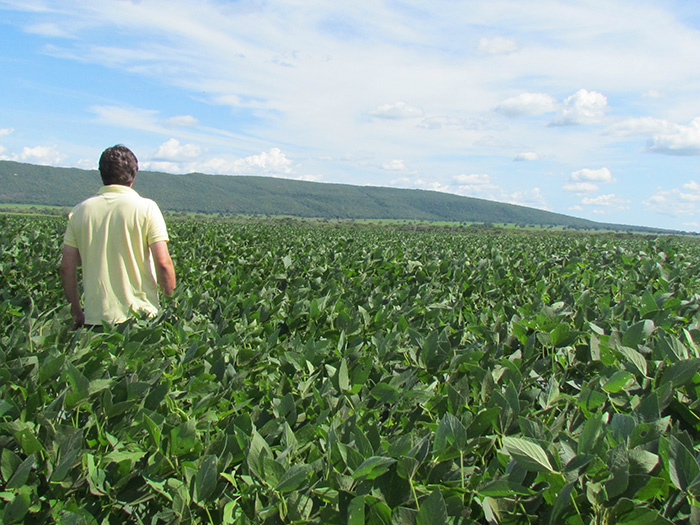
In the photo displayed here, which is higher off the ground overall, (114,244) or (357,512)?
(114,244)

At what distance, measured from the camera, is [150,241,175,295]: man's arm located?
385 centimetres

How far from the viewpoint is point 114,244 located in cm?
381

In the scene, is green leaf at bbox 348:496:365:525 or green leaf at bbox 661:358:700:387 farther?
green leaf at bbox 661:358:700:387

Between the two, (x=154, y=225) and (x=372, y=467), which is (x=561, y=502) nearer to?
(x=372, y=467)

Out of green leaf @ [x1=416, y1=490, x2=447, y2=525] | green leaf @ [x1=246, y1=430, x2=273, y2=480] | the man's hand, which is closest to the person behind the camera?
green leaf @ [x1=416, y1=490, x2=447, y2=525]

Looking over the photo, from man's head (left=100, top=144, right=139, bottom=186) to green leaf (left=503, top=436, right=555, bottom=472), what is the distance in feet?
11.5

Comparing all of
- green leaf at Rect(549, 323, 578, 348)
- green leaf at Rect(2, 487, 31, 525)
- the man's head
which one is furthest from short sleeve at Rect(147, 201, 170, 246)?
green leaf at Rect(549, 323, 578, 348)

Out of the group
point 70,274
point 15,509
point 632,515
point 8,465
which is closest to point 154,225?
point 70,274

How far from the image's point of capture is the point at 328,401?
186cm

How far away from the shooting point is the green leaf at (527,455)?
1228 millimetres

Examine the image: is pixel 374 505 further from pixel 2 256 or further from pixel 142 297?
pixel 2 256

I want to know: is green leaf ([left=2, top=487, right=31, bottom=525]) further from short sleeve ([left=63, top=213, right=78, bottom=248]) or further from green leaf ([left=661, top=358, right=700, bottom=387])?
short sleeve ([left=63, top=213, right=78, bottom=248])

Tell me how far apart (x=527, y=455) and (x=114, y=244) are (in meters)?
3.46

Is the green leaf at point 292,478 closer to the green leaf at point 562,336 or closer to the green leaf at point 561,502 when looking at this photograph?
the green leaf at point 561,502
